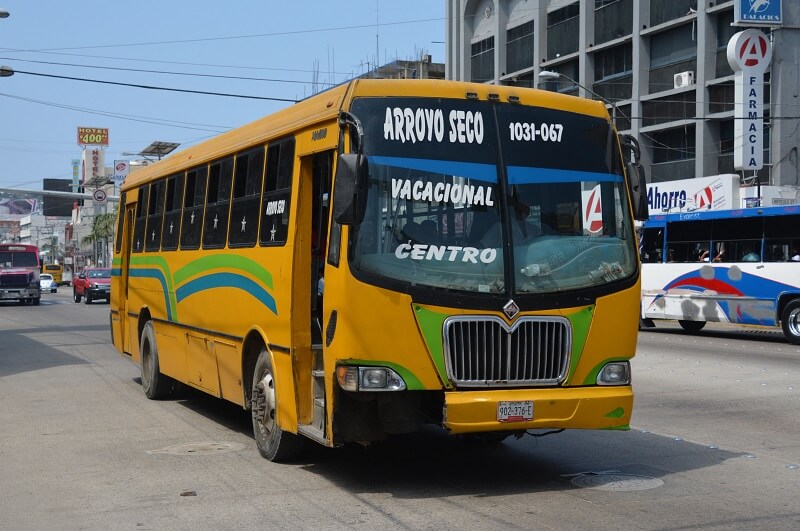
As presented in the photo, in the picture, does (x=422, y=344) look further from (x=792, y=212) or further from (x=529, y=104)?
(x=792, y=212)

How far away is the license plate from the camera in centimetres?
760

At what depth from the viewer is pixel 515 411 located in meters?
7.63

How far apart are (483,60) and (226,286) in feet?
155

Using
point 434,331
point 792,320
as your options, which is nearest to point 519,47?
point 792,320

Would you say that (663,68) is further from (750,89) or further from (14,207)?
(14,207)

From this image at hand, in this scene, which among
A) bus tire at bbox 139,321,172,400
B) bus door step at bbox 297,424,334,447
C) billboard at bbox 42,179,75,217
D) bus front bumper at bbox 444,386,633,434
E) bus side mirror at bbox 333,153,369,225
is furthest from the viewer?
billboard at bbox 42,179,75,217

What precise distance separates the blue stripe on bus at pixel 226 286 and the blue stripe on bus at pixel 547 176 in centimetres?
228

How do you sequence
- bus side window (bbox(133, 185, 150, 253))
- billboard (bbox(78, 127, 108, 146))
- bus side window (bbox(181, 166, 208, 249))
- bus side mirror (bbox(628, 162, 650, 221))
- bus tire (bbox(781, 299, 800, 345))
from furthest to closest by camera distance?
billboard (bbox(78, 127, 108, 146)) < bus tire (bbox(781, 299, 800, 345)) < bus side window (bbox(133, 185, 150, 253)) < bus side window (bbox(181, 166, 208, 249)) < bus side mirror (bbox(628, 162, 650, 221))

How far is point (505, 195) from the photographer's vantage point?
8.00 metres

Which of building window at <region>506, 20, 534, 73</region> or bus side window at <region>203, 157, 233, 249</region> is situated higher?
building window at <region>506, 20, 534, 73</region>

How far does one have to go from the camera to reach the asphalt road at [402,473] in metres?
7.21

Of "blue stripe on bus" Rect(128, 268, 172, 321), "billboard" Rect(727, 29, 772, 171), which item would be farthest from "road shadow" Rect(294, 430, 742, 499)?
"billboard" Rect(727, 29, 772, 171)

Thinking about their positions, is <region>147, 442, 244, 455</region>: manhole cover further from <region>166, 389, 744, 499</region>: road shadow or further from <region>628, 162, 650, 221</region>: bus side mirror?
<region>628, 162, 650, 221</region>: bus side mirror

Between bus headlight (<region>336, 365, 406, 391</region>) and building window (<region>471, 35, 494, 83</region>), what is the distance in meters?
49.2
